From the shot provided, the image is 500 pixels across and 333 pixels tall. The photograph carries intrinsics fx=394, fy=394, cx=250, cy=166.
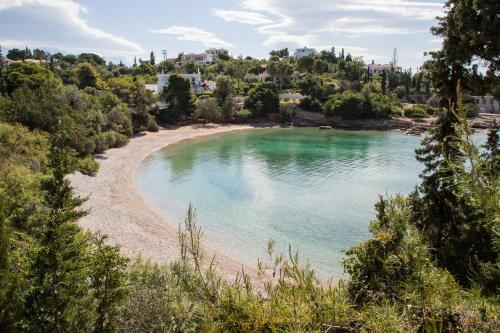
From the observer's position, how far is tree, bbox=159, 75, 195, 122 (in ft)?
229

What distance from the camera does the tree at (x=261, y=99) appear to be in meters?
78.0

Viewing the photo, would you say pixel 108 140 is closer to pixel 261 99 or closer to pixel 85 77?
pixel 85 77

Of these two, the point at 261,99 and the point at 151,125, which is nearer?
the point at 151,125

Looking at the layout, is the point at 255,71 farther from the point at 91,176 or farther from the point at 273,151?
the point at 91,176

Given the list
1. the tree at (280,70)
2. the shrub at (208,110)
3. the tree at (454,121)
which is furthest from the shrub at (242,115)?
the tree at (454,121)

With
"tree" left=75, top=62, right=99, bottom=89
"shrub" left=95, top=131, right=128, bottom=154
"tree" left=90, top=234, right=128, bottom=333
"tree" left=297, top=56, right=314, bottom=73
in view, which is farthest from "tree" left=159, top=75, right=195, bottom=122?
"tree" left=90, top=234, right=128, bottom=333

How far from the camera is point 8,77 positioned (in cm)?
5491

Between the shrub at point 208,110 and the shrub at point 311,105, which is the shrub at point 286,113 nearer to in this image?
the shrub at point 311,105

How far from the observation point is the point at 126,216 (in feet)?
91.8

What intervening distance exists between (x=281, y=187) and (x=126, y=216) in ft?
51.9

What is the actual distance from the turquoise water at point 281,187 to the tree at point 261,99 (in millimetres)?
13588

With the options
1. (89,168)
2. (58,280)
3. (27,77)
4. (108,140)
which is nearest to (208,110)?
(108,140)

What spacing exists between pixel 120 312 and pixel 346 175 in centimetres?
3661

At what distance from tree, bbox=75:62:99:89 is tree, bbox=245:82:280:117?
93.8ft
